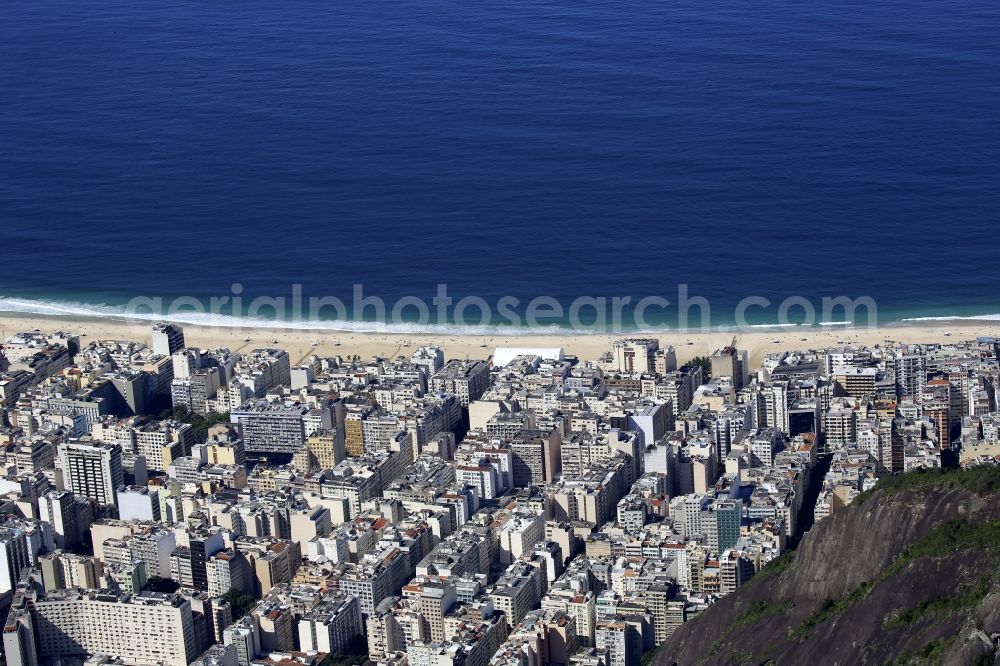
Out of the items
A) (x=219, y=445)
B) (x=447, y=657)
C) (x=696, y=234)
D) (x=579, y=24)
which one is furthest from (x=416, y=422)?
(x=579, y=24)

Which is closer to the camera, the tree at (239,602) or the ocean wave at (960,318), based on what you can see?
the tree at (239,602)

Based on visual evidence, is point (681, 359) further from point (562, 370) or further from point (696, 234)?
point (696, 234)

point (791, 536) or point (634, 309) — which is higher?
point (634, 309)

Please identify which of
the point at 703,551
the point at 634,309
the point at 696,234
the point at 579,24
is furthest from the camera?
the point at 579,24

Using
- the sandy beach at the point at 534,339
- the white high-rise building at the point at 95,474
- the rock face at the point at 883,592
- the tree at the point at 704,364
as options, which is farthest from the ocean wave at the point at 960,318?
the white high-rise building at the point at 95,474

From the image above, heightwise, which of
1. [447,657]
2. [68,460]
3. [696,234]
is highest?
[696,234]

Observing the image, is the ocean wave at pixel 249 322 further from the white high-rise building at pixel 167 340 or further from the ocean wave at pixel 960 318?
the ocean wave at pixel 960 318
